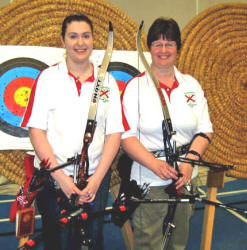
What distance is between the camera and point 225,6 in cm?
208

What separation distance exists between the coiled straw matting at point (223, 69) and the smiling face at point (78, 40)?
0.83 m

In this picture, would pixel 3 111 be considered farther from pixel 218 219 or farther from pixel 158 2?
pixel 218 219

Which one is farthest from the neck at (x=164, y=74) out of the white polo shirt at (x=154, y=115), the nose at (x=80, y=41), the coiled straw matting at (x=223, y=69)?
the coiled straw matting at (x=223, y=69)

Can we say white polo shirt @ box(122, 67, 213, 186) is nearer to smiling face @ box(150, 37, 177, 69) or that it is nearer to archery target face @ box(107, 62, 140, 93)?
smiling face @ box(150, 37, 177, 69)

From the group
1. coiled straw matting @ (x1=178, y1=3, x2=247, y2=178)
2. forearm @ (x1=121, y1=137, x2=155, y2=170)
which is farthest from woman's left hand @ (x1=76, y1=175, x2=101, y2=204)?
coiled straw matting @ (x1=178, y1=3, x2=247, y2=178)

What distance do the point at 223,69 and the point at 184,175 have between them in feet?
3.19

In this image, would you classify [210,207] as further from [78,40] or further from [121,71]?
[78,40]

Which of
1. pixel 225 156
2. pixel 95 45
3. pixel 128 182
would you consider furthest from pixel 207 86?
pixel 128 182

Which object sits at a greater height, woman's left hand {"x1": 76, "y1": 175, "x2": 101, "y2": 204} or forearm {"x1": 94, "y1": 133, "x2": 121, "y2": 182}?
forearm {"x1": 94, "y1": 133, "x2": 121, "y2": 182}

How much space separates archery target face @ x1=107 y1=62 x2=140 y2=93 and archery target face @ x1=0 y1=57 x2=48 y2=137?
367mm

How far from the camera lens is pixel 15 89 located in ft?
5.64

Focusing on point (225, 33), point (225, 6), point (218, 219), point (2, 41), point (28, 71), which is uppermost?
point (225, 6)

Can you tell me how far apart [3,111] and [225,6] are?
146cm

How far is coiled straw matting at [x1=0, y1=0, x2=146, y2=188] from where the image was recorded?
A: 5.44 ft
